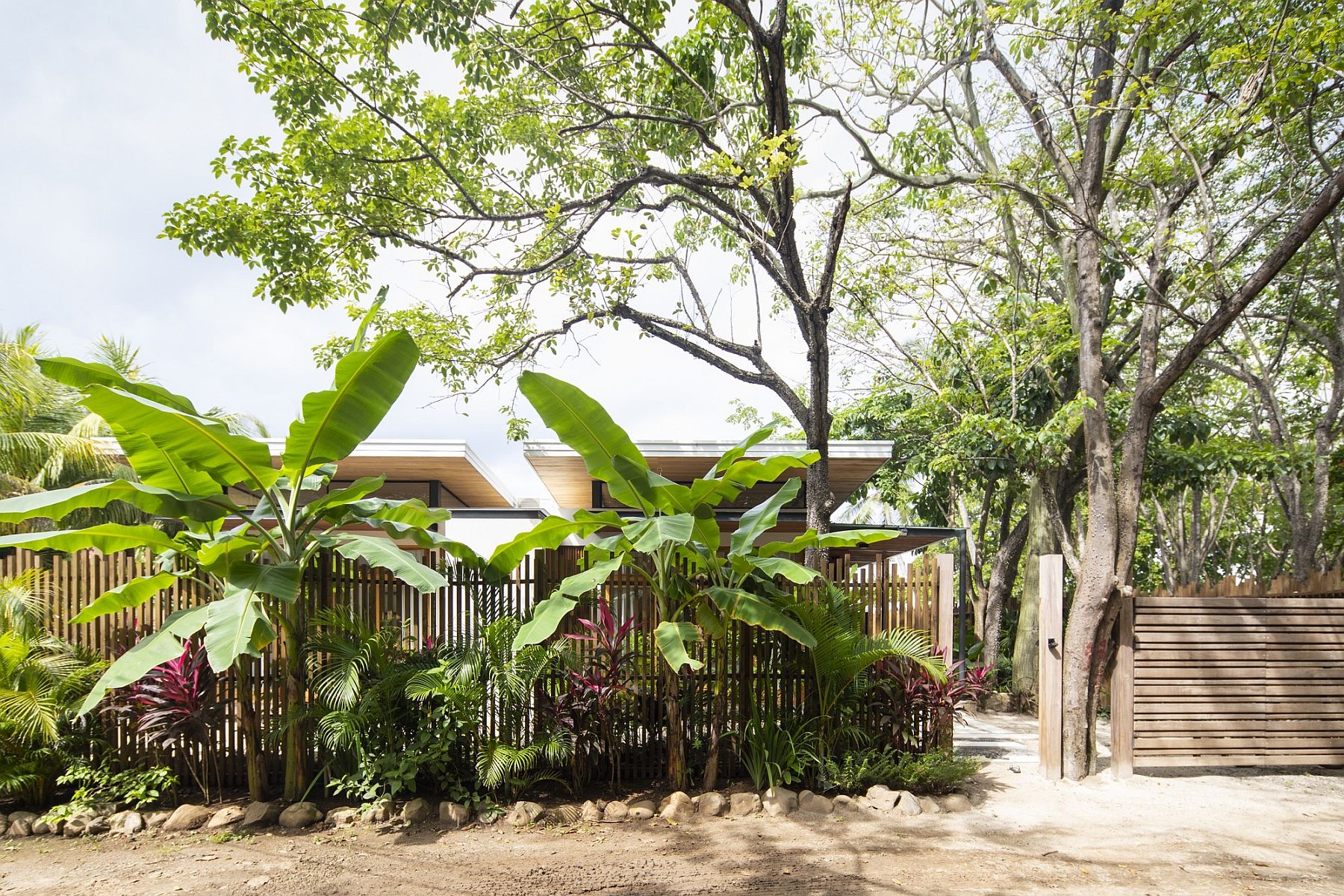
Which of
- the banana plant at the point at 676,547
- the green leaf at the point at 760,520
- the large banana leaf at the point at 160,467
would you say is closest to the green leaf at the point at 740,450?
the banana plant at the point at 676,547

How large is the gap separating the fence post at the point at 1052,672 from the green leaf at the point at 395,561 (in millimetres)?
5237

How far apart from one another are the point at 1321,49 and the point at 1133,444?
377 centimetres

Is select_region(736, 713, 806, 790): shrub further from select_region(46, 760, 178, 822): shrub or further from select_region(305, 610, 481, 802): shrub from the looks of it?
select_region(46, 760, 178, 822): shrub

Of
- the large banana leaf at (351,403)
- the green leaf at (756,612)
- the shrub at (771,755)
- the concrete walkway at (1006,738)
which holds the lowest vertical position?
the concrete walkway at (1006,738)

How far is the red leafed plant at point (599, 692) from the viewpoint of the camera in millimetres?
5797

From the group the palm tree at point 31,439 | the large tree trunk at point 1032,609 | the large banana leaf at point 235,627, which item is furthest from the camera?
the large tree trunk at point 1032,609

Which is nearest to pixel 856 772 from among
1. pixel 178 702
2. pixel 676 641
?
pixel 676 641

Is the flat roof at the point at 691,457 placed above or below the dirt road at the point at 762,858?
above

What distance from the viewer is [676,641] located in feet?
17.6

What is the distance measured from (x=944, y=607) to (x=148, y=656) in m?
5.81

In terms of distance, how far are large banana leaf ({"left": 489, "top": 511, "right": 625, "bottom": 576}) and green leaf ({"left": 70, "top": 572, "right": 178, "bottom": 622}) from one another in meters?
2.26

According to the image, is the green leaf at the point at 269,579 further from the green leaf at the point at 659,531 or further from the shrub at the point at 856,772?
the shrub at the point at 856,772

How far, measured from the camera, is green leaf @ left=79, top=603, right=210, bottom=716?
15.4 feet

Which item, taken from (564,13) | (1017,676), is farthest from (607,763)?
(1017,676)
